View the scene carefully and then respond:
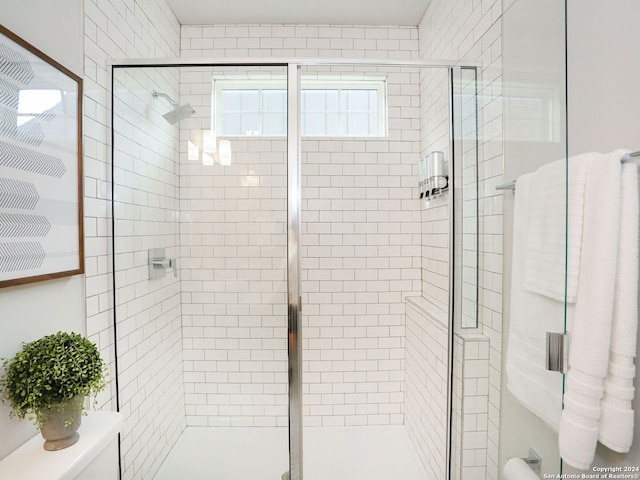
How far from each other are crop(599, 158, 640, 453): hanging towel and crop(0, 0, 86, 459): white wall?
1652mm

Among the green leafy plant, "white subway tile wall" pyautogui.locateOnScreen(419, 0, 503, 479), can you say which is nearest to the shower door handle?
"white subway tile wall" pyautogui.locateOnScreen(419, 0, 503, 479)

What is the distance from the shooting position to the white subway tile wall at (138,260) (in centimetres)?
159

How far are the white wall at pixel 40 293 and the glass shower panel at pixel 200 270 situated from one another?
0.25 m

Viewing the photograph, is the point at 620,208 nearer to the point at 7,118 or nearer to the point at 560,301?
the point at 560,301

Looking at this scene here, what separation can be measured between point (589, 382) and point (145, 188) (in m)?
1.73

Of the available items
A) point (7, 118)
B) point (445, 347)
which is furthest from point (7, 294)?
point (445, 347)

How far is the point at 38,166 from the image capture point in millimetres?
1163

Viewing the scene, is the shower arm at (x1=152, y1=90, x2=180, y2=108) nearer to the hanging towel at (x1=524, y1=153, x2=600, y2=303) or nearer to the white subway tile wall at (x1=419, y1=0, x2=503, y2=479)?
the white subway tile wall at (x1=419, y1=0, x2=503, y2=479)

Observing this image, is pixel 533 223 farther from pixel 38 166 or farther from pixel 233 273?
pixel 38 166

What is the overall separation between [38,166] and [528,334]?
1597 mm

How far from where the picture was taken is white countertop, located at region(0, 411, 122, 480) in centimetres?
98

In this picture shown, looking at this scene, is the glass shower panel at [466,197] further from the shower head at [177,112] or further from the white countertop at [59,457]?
the white countertop at [59,457]

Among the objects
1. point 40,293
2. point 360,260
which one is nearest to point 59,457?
point 40,293

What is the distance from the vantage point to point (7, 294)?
3.51ft
